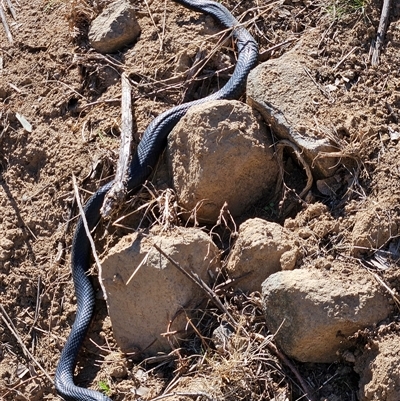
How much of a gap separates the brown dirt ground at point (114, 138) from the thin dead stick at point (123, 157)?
96 millimetres

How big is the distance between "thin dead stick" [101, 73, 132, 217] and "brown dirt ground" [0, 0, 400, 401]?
3.8 inches

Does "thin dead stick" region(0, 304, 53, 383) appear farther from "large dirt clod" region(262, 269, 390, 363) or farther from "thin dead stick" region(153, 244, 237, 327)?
"large dirt clod" region(262, 269, 390, 363)

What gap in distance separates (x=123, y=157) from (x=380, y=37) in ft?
5.82

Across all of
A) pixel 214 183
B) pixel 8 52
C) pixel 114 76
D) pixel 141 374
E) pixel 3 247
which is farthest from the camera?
pixel 8 52

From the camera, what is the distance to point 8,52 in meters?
6.07

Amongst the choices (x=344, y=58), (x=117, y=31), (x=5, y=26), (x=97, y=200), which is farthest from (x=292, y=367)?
(x=5, y=26)

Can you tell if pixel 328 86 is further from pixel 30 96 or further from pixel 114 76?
pixel 30 96

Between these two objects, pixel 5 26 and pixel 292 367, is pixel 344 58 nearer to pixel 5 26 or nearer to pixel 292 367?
pixel 292 367

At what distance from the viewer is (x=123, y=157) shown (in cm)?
485

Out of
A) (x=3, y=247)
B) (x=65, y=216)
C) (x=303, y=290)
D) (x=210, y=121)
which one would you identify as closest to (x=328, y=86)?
(x=210, y=121)

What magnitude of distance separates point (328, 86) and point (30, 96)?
7.26ft

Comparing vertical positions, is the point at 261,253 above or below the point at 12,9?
below

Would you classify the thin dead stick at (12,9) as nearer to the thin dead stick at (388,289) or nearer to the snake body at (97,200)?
the snake body at (97,200)

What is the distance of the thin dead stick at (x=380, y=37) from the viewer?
490 cm
